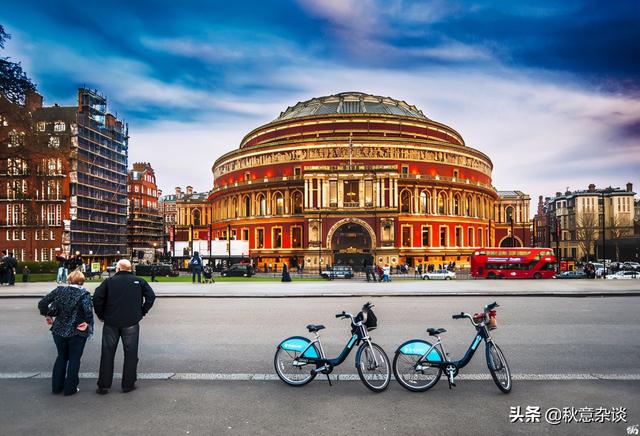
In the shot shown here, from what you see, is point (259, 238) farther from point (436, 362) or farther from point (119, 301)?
point (436, 362)

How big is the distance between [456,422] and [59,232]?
8042 cm

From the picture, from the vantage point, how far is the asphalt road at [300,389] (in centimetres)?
639

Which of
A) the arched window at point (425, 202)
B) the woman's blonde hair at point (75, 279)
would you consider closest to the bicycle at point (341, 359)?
the woman's blonde hair at point (75, 279)

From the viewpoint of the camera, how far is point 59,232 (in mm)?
75000

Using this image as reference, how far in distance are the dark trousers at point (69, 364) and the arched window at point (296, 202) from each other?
61.5m

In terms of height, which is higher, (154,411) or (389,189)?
(389,189)

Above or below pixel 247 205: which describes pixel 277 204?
below

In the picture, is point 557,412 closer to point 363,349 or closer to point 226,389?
point 363,349

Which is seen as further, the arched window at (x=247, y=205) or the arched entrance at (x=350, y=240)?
the arched window at (x=247, y=205)

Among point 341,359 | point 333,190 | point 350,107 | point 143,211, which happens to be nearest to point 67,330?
point 341,359

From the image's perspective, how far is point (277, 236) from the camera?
228 ft

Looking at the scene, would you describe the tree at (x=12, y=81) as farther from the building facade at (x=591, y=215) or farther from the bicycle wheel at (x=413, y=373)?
the building facade at (x=591, y=215)

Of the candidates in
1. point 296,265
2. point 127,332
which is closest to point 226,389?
point 127,332

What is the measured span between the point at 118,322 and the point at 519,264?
44.0 m
